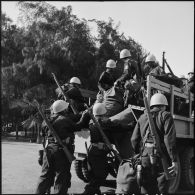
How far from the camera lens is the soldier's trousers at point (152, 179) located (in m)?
4.99

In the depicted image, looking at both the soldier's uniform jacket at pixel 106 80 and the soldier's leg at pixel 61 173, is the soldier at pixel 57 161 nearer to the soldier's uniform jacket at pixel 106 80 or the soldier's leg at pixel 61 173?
the soldier's leg at pixel 61 173

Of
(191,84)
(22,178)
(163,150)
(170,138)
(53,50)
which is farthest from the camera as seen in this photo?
(53,50)

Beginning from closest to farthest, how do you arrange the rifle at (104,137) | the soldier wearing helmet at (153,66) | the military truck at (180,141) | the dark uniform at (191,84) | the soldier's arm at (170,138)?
the soldier's arm at (170,138)
the rifle at (104,137)
the military truck at (180,141)
the soldier wearing helmet at (153,66)
the dark uniform at (191,84)

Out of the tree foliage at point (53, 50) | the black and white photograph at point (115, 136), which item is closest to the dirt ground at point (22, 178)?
the black and white photograph at point (115, 136)

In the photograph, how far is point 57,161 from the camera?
234 inches

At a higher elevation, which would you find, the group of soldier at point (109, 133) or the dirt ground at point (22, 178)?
the group of soldier at point (109, 133)

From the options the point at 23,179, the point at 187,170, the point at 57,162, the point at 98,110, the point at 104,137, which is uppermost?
the point at 98,110

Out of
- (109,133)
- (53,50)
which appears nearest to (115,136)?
(109,133)

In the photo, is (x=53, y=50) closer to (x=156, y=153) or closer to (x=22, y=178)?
(x=22, y=178)

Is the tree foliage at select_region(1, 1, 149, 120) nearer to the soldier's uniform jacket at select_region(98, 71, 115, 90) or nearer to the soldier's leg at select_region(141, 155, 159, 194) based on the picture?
the soldier's uniform jacket at select_region(98, 71, 115, 90)

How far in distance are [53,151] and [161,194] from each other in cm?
199

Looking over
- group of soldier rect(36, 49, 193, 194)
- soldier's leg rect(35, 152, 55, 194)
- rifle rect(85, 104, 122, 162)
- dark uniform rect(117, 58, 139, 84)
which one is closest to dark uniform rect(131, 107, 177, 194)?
group of soldier rect(36, 49, 193, 194)

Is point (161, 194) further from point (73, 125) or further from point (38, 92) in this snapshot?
point (38, 92)

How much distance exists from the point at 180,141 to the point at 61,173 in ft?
9.47
